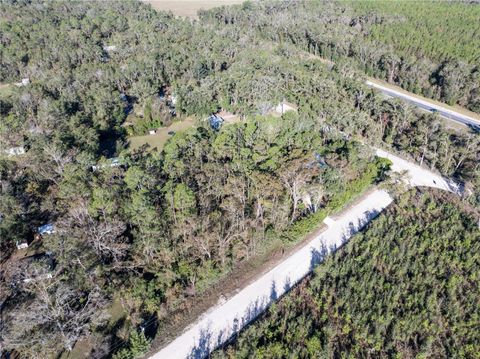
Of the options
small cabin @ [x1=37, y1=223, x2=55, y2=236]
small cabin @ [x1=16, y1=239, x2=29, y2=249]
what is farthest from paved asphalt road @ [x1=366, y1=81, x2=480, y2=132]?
small cabin @ [x1=16, y1=239, x2=29, y2=249]

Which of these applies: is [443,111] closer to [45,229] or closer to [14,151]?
[45,229]

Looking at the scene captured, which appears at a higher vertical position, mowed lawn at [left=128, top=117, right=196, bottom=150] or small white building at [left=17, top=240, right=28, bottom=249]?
mowed lawn at [left=128, top=117, right=196, bottom=150]

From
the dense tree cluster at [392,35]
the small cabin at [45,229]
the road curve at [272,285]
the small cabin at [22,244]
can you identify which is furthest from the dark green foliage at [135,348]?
the dense tree cluster at [392,35]

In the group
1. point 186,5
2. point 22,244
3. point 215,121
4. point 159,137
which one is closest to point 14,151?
point 22,244

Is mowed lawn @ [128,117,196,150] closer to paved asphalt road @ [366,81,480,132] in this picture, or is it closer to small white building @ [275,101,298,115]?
small white building @ [275,101,298,115]

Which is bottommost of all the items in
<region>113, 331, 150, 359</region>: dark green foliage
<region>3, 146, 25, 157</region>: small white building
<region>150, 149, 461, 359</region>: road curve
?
<region>150, 149, 461, 359</region>: road curve

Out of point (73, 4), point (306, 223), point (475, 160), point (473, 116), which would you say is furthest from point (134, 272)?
point (73, 4)
